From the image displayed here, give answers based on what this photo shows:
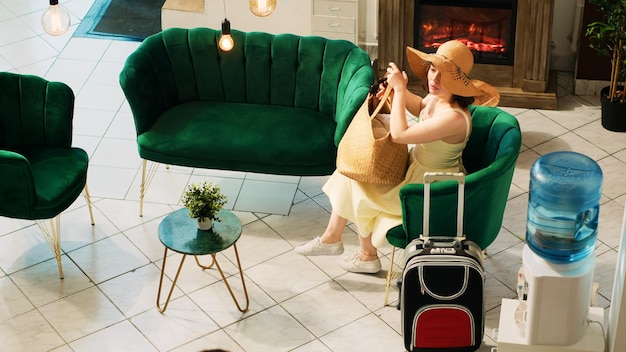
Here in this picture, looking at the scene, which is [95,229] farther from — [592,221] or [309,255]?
[592,221]

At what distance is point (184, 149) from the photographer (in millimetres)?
6531

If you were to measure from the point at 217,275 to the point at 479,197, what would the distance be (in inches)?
66.5

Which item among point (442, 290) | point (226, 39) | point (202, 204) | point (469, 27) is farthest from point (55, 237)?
point (469, 27)

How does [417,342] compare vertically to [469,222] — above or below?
below

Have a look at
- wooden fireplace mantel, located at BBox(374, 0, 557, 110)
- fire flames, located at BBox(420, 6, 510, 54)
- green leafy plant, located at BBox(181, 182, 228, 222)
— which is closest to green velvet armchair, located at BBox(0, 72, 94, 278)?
green leafy plant, located at BBox(181, 182, 228, 222)

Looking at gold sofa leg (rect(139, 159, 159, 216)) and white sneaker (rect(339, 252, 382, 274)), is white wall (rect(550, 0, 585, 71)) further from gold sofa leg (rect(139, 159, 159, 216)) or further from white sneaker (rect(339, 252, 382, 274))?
gold sofa leg (rect(139, 159, 159, 216))

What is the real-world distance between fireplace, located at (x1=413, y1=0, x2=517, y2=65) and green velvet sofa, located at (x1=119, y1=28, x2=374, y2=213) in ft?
4.67

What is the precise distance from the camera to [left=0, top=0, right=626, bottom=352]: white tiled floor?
5.85 metres

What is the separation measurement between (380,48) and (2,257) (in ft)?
10.5

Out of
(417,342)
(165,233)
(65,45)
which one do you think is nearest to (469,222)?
(417,342)

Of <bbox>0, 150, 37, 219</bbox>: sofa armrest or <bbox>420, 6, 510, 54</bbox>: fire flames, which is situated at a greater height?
<bbox>420, 6, 510, 54</bbox>: fire flames

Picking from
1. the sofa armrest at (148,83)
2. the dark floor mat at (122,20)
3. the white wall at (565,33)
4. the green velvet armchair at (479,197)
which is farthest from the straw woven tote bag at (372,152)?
the dark floor mat at (122,20)

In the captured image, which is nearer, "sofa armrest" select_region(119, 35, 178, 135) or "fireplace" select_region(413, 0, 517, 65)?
"sofa armrest" select_region(119, 35, 178, 135)

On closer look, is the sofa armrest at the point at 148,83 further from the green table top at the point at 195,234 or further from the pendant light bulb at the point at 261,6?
the pendant light bulb at the point at 261,6
